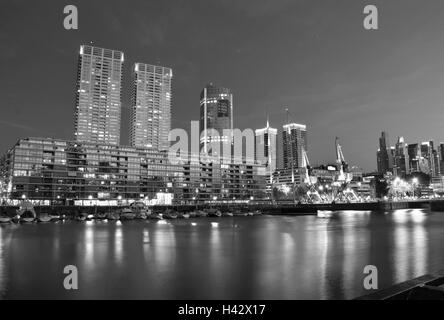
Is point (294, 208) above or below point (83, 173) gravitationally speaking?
below

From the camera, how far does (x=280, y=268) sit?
23547 millimetres

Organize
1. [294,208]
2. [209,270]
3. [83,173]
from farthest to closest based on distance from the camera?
1. [83,173]
2. [294,208]
3. [209,270]

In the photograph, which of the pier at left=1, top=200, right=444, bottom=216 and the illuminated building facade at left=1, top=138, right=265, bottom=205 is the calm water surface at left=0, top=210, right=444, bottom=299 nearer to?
the pier at left=1, top=200, right=444, bottom=216

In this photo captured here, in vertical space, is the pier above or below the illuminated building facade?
below

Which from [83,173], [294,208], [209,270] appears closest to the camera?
[209,270]

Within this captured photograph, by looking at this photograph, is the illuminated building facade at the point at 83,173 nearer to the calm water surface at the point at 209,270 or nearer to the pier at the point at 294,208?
the pier at the point at 294,208

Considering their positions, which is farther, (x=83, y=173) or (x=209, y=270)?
(x=83, y=173)

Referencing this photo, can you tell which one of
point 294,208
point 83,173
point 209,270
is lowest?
point 294,208

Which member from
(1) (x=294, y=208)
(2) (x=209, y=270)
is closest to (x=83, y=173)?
(1) (x=294, y=208)

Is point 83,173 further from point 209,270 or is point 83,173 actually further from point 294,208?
point 209,270

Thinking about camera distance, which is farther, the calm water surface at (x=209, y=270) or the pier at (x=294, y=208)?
the pier at (x=294, y=208)

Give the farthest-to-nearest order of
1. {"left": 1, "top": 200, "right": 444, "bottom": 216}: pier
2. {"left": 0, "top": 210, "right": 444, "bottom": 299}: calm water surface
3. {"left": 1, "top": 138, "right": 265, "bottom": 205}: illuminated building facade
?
1. {"left": 1, "top": 138, "right": 265, "bottom": 205}: illuminated building facade
2. {"left": 1, "top": 200, "right": 444, "bottom": 216}: pier
3. {"left": 0, "top": 210, "right": 444, "bottom": 299}: calm water surface

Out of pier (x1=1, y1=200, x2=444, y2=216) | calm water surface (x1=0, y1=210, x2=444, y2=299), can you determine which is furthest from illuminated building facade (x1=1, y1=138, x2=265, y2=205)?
calm water surface (x1=0, y1=210, x2=444, y2=299)

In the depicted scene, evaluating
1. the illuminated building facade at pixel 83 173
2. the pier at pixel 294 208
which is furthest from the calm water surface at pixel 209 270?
the illuminated building facade at pixel 83 173
